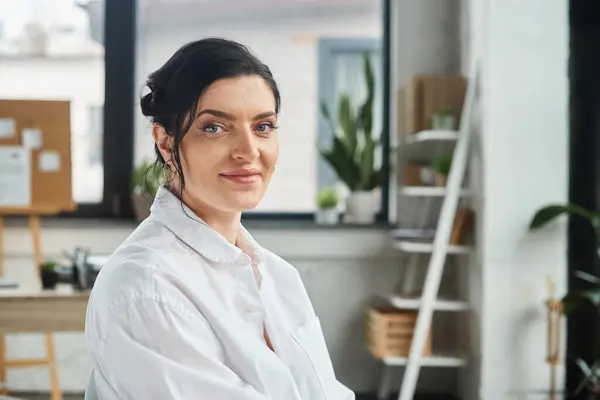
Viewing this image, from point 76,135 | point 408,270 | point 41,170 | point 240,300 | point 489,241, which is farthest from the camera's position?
point 76,135

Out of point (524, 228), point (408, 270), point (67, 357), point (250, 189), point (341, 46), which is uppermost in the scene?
point (341, 46)

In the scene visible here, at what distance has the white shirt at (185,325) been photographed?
3.10ft

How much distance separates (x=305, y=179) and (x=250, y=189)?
10.7 feet

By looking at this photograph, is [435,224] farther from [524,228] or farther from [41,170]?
[41,170]

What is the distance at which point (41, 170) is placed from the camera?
3.73 m

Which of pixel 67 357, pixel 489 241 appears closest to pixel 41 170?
pixel 67 357

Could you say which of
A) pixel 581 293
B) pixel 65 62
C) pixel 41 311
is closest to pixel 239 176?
pixel 41 311

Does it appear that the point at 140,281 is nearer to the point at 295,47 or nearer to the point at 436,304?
the point at 436,304

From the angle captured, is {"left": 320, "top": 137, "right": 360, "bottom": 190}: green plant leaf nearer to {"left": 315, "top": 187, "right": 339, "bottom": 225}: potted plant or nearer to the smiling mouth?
{"left": 315, "top": 187, "right": 339, "bottom": 225}: potted plant

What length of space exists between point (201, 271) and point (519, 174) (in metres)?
2.66

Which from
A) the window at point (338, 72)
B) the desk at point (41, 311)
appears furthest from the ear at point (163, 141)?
the window at point (338, 72)

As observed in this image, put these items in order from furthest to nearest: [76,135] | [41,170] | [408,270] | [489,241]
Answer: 1. [76,135]
2. [408,270]
3. [41,170]
4. [489,241]

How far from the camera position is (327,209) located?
162 inches

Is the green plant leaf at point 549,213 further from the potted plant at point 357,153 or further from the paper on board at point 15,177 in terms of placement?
the paper on board at point 15,177
